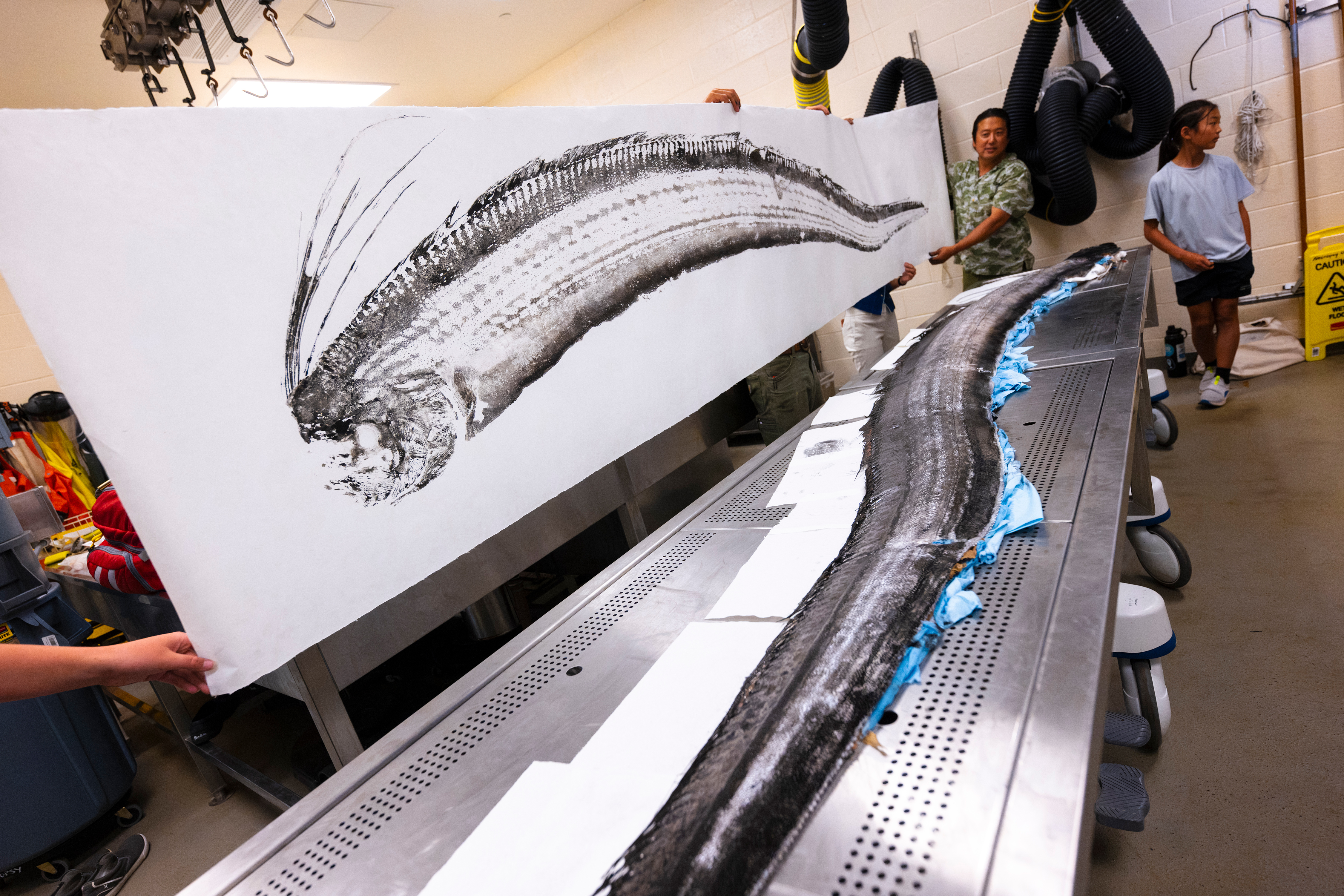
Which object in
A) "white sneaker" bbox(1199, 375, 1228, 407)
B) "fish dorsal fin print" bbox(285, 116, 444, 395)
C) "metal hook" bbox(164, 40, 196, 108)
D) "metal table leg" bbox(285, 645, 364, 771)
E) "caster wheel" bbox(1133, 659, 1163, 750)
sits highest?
A: "metal hook" bbox(164, 40, 196, 108)

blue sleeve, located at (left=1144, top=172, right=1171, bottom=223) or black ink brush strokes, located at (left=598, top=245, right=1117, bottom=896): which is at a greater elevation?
blue sleeve, located at (left=1144, top=172, right=1171, bottom=223)

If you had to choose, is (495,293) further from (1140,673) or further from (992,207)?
(992,207)

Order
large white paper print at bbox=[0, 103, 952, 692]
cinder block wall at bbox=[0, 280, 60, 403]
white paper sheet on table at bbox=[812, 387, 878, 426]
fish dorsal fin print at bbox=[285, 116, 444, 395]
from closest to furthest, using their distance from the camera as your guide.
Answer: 1. large white paper print at bbox=[0, 103, 952, 692]
2. fish dorsal fin print at bbox=[285, 116, 444, 395]
3. white paper sheet on table at bbox=[812, 387, 878, 426]
4. cinder block wall at bbox=[0, 280, 60, 403]

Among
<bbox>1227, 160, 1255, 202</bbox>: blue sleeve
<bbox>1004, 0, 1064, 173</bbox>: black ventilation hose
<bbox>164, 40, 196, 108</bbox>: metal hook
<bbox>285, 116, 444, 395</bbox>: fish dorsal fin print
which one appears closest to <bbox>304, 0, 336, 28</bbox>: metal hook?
<bbox>164, 40, 196, 108</bbox>: metal hook

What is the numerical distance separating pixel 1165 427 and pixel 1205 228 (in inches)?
45.5

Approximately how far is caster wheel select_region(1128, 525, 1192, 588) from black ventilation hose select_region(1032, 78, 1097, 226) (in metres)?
2.34

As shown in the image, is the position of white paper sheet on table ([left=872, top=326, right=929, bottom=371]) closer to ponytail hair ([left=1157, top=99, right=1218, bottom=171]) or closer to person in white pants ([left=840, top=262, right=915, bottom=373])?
person in white pants ([left=840, top=262, right=915, bottom=373])

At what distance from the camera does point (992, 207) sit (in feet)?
11.8

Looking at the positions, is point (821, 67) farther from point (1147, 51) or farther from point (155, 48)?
point (155, 48)

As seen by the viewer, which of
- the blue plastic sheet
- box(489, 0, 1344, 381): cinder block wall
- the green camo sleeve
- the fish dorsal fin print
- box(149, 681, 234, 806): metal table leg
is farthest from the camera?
the green camo sleeve

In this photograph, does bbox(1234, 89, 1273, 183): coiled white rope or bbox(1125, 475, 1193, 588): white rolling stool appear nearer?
bbox(1125, 475, 1193, 588): white rolling stool

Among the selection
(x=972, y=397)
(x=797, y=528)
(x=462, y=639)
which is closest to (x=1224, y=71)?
(x=972, y=397)

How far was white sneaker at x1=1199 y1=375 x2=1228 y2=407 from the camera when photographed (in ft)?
11.0

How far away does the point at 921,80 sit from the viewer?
3861mm
